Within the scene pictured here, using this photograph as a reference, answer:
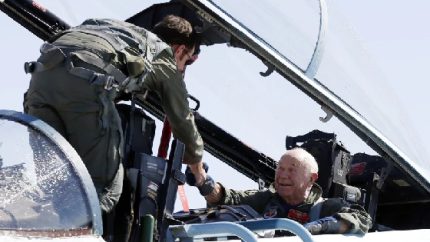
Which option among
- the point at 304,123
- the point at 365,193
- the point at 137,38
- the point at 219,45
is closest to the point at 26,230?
the point at 137,38

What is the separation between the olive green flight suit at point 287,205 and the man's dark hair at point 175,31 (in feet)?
4.13

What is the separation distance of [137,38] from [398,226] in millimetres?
2565

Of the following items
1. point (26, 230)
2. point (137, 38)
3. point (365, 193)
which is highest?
point (137, 38)

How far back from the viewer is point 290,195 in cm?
638

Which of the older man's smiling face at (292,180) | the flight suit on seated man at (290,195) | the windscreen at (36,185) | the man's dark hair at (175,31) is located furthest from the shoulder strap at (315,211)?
the windscreen at (36,185)

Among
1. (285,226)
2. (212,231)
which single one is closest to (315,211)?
(285,226)

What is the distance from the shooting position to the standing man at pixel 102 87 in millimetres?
4742

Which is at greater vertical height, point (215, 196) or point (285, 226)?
point (215, 196)

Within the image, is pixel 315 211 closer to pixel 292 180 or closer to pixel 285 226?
pixel 292 180

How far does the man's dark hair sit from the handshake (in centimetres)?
68

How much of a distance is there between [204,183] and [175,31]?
951 millimetres

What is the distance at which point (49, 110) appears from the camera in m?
4.84

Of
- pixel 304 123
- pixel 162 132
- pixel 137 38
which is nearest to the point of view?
pixel 137 38

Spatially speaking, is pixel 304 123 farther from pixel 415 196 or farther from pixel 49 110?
pixel 49 110
